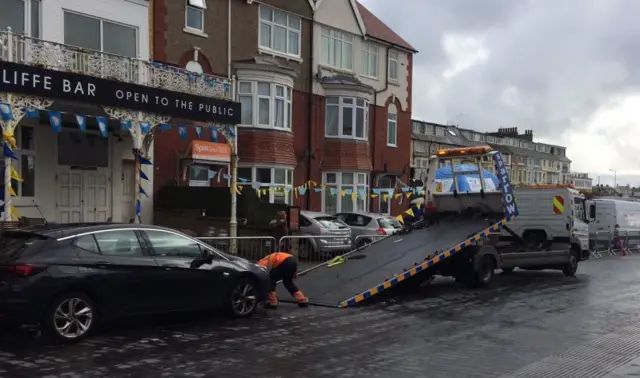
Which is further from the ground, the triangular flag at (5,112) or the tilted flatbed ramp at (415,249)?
the triangular flag at (5,112)

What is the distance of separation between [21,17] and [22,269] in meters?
11.0

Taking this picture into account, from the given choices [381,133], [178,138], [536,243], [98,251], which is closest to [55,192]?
[178,138]

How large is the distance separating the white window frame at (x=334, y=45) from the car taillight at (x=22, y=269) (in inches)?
819

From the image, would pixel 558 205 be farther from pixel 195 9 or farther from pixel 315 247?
pixel 195 9

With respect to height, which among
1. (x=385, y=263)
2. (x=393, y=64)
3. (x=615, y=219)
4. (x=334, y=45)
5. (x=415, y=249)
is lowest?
(x=385, y=263)

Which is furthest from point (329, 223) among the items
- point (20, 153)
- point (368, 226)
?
point (20, 153)

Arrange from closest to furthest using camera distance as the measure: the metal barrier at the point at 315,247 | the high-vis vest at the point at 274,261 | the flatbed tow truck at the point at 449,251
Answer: the high-vis vest at the point at 274,261, the flatbed tow truck at the point at 449,251, the metal barrier at the point at 315,247

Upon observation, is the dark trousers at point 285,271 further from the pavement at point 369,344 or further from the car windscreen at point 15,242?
the car windscreen at point 15,242

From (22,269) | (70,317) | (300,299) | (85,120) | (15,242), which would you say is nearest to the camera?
(22,269)

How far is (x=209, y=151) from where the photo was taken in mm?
21109

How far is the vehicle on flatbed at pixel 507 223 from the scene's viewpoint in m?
14.0

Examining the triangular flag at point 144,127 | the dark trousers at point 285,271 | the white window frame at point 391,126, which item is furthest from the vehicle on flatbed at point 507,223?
the white window frame at point 391,126

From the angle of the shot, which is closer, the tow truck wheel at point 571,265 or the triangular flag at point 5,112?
the triangular flag at point 5,112

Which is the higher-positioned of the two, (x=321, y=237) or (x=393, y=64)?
(x=393, y=64)
